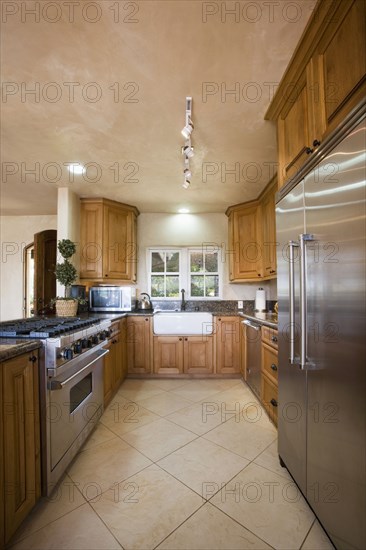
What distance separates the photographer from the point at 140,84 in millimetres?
1578

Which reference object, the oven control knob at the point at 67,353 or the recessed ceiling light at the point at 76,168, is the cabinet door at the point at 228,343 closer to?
the oven control knob at the point at 67,353

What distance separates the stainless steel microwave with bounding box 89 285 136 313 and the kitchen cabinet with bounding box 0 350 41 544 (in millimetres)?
2174

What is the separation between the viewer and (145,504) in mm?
1392

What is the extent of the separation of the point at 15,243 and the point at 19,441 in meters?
4.00

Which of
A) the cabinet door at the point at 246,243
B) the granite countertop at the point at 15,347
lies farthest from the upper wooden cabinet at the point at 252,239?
the granite countertop at the point at 15,347

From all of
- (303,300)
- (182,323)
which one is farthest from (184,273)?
(303,300)

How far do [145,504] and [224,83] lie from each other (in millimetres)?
2482

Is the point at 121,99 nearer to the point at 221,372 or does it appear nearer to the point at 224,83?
the point at 224,83

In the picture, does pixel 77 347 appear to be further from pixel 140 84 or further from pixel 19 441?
pixel 140 84

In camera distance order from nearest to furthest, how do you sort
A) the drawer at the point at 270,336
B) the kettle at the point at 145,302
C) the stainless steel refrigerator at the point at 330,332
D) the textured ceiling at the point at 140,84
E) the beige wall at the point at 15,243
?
the stainless steel refrigerator at the point at 330,332 → the textured ceiling at the point at 140,84 → the drawer at the point at 270,336 → the kettle at the point at 145,302 → the beige wall at the point at 15,243

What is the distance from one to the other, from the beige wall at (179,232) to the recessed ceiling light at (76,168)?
4.93 feet

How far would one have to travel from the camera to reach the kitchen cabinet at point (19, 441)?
3.53 ft

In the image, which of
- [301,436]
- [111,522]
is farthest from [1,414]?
[301,436]

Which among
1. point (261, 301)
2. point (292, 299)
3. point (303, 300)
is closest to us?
point (303, 300)
